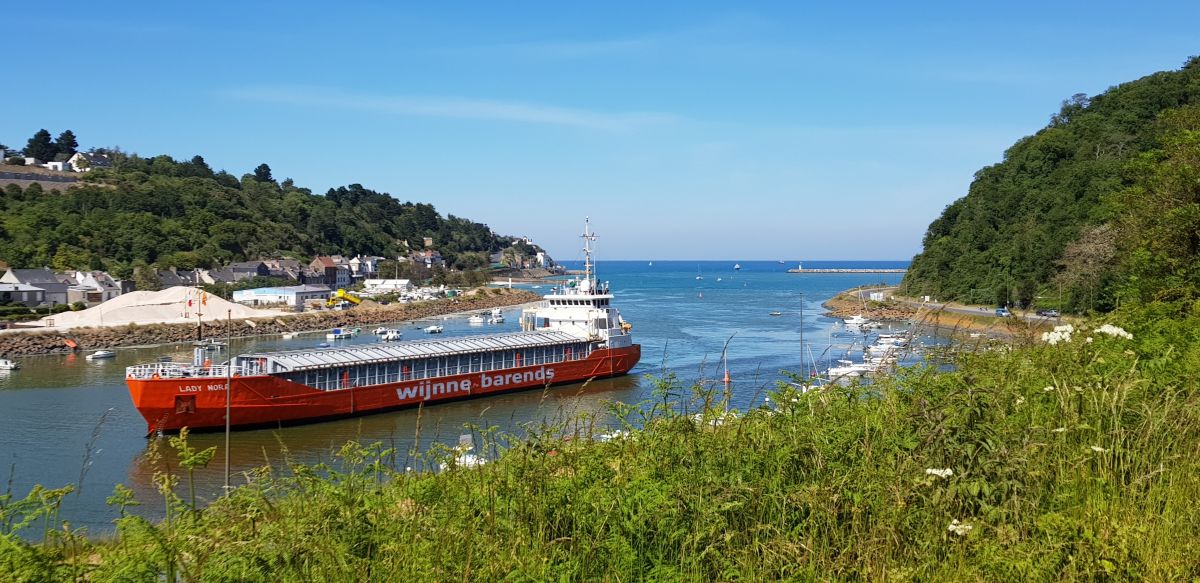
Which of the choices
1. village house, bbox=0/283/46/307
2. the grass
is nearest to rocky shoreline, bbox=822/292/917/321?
the grass

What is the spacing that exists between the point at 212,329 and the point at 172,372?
32213mm

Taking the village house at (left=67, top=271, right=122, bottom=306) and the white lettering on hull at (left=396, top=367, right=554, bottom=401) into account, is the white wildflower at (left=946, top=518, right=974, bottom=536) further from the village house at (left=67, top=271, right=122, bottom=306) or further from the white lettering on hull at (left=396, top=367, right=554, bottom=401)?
the village house at (left=67, top=271, right=122, bottom=306)

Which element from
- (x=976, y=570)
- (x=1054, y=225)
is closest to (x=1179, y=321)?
(x=976, y=570)

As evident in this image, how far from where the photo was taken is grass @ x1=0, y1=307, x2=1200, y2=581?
3.33m

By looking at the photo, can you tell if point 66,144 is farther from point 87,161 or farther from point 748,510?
point 748,510

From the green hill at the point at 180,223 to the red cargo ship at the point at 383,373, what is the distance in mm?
49685

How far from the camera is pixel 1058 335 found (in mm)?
7207

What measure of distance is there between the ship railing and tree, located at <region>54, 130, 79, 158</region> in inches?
4966

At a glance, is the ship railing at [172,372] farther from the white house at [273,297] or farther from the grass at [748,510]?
the white house at [273,297]

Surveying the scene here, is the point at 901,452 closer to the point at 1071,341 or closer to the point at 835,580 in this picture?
the point at 835,580

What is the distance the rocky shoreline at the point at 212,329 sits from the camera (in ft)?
131

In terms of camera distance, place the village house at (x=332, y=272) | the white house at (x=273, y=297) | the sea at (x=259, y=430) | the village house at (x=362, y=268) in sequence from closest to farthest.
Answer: the sea at (x=259, y=430) → the white house at (x=273, y=297) → the village house at (x=332, y=272) → the village house at (x=362, y=268)

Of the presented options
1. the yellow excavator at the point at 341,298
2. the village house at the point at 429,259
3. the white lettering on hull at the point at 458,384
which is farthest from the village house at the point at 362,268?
the white lettering on hull at the point at 458,384

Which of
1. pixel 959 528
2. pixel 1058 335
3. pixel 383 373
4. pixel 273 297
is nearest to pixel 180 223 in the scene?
pixel 273 297
